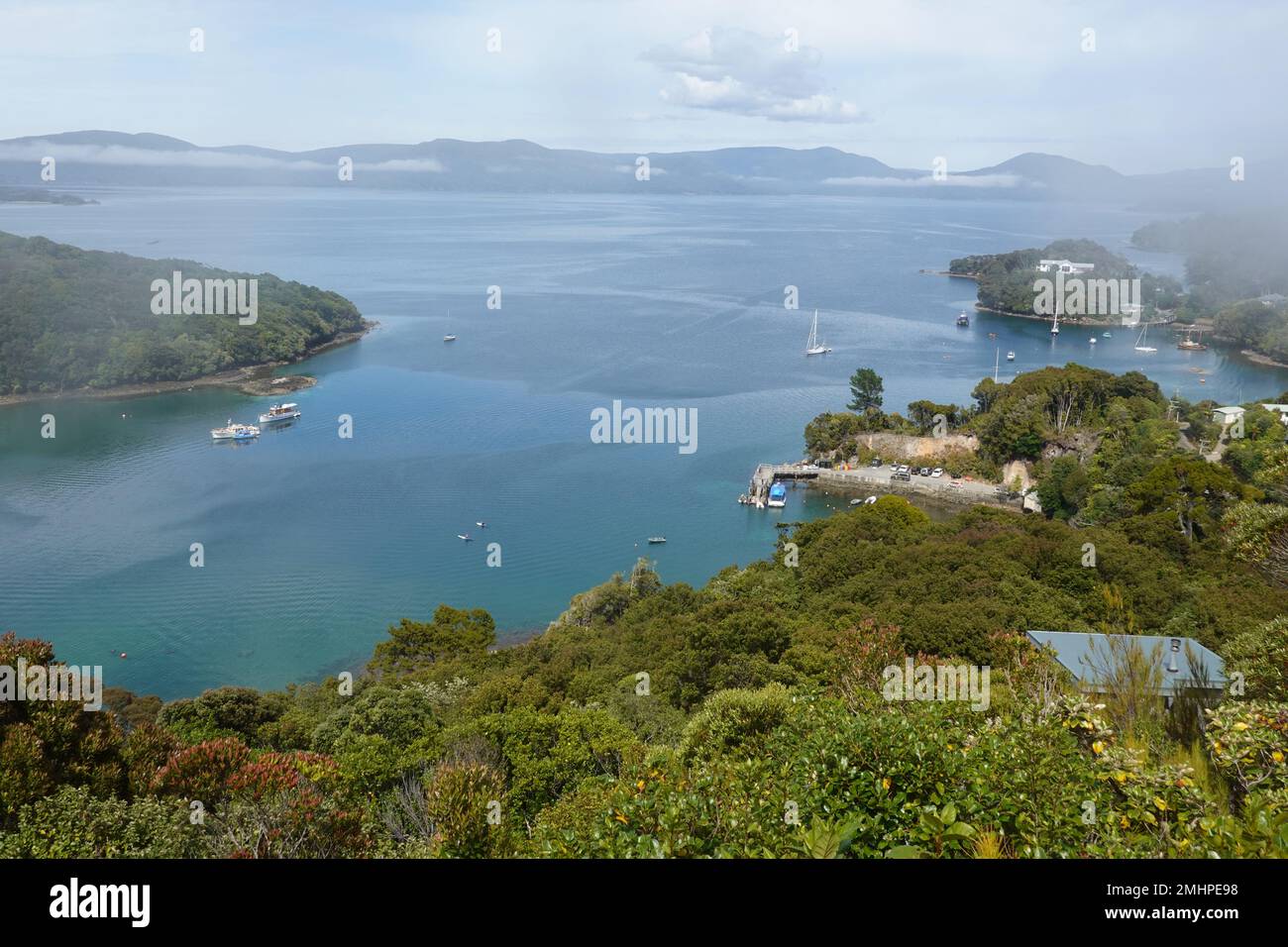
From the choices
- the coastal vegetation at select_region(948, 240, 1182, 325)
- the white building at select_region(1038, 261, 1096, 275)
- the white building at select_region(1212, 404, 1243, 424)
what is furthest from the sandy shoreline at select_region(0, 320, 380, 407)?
the white building at select_region(1038, 261, 1096, 275)

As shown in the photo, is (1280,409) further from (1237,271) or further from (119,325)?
(119,325)

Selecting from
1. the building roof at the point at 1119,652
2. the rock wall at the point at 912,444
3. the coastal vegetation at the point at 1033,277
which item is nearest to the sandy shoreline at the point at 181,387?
the rock wall at the point at 912,444

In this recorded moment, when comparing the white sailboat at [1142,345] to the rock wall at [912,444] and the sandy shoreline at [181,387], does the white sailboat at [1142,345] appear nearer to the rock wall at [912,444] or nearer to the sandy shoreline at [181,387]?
the rock wall at [912,444]

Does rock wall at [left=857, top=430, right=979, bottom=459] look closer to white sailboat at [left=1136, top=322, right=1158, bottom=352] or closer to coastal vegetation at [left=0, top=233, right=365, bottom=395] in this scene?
white sailboat at [left=1136, top=322, right=1158, bottom=352]

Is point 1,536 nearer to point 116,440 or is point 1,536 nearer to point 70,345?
point 116,440

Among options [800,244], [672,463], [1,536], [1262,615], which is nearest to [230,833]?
[1262,615]

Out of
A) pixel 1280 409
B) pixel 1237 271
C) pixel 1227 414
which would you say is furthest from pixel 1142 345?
pixel 1237 271
